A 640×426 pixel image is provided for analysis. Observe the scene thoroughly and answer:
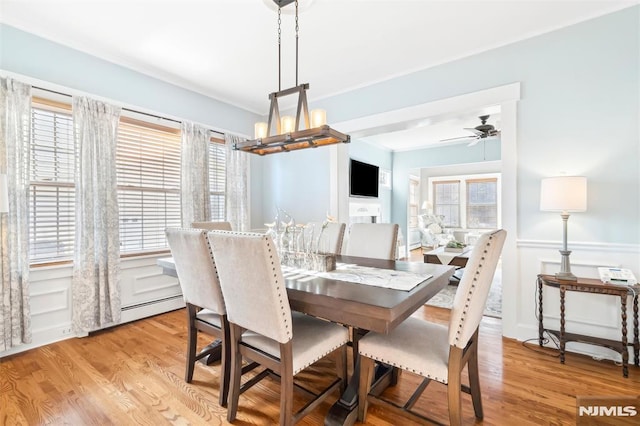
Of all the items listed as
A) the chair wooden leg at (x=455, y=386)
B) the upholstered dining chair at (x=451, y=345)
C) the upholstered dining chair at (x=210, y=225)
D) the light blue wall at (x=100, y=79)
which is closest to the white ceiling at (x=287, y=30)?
the light blue wall at (x=100, y=79)

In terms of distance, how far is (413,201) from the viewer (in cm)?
841

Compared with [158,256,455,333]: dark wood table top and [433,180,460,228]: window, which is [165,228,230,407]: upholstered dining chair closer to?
[158,256,455,333]: dark wood table top

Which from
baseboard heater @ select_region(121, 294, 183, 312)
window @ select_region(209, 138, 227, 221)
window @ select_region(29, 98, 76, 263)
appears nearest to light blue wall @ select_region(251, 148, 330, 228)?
window @ select_region(209, 138, 227, 221)

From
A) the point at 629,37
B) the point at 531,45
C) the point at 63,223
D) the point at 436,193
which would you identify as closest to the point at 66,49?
the point at 63,223

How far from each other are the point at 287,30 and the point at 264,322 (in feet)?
7.92

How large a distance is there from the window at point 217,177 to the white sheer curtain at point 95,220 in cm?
119

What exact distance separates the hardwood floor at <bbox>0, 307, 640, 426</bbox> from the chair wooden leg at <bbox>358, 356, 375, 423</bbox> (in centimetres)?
11

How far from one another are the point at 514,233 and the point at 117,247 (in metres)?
3.89

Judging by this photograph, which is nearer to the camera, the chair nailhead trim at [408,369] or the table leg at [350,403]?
the chair nailhead trim at [408,369]

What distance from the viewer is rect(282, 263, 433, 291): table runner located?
1.66 meters

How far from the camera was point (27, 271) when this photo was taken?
247 centimetres

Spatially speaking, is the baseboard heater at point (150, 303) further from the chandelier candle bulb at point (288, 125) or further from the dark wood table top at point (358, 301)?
the chandelier candle bulb at point (288, 125)

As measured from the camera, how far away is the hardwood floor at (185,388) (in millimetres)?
1724


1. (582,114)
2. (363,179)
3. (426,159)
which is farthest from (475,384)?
(426,159)
